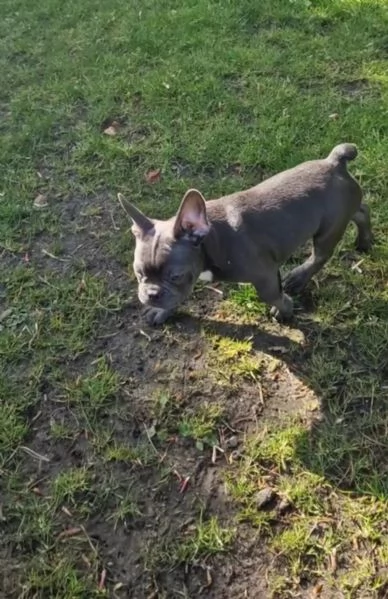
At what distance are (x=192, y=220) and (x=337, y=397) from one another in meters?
1.23

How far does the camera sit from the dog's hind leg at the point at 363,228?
4262 millimetres

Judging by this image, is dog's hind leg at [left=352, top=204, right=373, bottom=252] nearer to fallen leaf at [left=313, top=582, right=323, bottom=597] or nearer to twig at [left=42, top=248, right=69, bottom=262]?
twig at [left=42, top=248, right=69, bottom=262]

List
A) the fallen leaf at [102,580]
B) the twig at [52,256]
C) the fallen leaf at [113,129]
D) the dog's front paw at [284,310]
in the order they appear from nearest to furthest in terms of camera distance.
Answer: the fallen leaf at [102,580] → the dog's front paw at [284,310] → the twig at [52,256] → the fallen leaf at [113,129]

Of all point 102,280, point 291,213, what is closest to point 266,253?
point 291,213

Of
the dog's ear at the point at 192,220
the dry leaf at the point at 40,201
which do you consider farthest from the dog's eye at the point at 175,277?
the dry leaf at the point at 40,201

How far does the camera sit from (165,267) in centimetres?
361

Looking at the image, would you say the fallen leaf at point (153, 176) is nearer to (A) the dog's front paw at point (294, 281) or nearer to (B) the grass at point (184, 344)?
(B) the grass at point (184, 344)

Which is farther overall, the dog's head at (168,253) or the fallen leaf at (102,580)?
the dog's head at (168,253)

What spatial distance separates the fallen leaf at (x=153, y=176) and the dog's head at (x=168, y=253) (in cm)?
164

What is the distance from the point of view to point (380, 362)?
3.91 m

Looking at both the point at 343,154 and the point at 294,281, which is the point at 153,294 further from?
the point at 343,154

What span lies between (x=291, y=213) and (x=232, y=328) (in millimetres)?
827

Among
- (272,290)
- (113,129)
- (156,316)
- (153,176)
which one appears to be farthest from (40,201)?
(272,290)

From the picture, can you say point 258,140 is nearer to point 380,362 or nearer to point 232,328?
point 232,328
